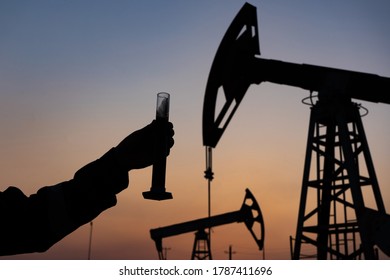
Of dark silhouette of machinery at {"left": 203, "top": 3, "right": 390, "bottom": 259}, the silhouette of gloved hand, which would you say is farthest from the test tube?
dark silhouette of machinery at {"left": 203, "top": 3, "right": 390, "bottom": 259}

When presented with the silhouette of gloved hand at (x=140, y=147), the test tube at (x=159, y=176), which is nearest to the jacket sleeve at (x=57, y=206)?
the silhouette of gloved hand at (x=140, y=147)

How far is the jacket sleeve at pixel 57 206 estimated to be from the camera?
4.42 feet

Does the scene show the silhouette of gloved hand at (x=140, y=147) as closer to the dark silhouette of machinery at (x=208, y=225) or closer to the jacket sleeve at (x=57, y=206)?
the jacket sleeve at (x=57, y=206)

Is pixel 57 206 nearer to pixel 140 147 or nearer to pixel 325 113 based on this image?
pixel 140 147

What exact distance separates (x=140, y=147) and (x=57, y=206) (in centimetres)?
34

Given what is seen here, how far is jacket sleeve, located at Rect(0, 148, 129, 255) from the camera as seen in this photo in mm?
1346

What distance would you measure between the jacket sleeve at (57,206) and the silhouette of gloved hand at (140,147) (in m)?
0.03

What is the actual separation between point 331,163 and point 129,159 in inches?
372

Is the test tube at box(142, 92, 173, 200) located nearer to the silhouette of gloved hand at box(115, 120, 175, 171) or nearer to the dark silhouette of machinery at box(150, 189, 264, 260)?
the silhouette of gloved hand at box(115, 120, 175, 171)

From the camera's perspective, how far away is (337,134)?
10438mm

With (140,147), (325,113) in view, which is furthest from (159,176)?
(325,113)

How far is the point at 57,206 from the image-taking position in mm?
1404
